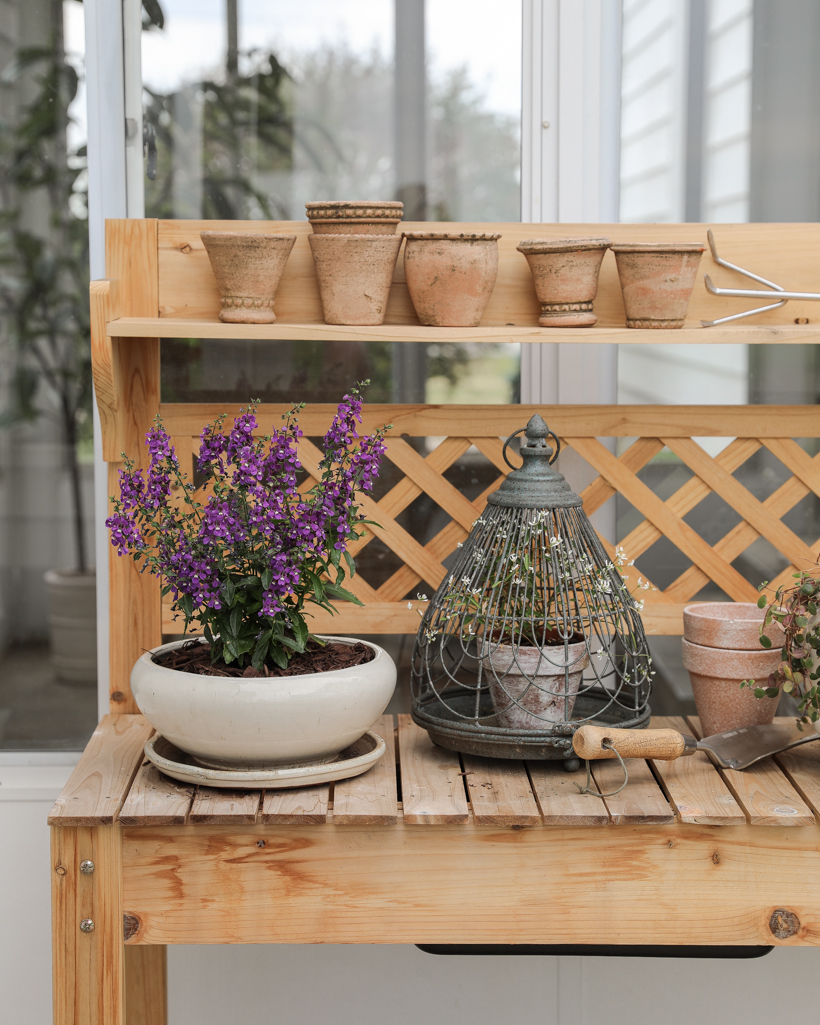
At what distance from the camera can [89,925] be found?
3.81 ft

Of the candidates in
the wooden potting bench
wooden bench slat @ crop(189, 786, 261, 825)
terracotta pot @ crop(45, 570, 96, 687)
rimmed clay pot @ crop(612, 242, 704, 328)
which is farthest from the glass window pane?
rimmed clay pot @ crop(612, 242, 704, 328)

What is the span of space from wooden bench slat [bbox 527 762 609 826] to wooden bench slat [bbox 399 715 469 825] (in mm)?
96

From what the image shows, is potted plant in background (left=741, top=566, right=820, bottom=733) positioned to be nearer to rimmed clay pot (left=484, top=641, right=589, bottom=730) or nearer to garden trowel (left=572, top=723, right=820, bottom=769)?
garden trowel (left=572, top=723, right=820, bottom=769)

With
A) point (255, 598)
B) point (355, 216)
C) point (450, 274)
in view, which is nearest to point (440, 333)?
point (450, 274)

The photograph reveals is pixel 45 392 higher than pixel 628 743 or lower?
higher

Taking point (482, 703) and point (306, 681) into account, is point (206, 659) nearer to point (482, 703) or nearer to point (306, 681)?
point (306, 681)

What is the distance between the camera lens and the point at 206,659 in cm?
125

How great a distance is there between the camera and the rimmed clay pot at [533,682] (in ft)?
4.10

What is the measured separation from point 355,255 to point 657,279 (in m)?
0.42

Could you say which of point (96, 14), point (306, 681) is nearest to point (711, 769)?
point (306, 681)

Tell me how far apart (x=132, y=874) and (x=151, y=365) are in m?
0.75

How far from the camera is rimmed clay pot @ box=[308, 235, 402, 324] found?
1333 millimetres

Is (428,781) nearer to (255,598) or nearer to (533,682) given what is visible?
(533,682)

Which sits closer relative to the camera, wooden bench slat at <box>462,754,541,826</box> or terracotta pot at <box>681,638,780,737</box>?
wooden bench slat at <box>462,754,541,826</box>
